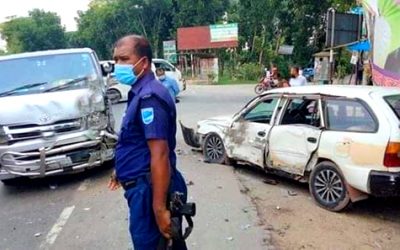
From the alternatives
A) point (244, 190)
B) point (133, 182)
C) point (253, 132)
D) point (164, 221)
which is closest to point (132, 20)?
point (253, 132)

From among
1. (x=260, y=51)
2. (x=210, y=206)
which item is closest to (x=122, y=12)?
(x=260, y=51)

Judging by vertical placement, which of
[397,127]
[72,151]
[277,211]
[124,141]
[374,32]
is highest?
[374,32]

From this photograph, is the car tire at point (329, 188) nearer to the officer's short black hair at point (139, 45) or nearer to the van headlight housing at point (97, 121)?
the van headlight housing at point (97, 121)

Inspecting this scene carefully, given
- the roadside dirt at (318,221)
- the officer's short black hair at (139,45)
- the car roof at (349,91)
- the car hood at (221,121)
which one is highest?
the officer's short black hair at (139,45)

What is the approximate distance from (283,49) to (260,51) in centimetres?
253

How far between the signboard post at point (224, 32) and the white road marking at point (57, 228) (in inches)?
1279

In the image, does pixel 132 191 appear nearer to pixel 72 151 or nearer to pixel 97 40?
pixel 72 151

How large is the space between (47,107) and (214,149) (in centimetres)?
282

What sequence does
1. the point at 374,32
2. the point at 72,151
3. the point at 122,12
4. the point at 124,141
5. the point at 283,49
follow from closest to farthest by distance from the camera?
the point at 124,141
the point at 72,151
the point at 374,32
the point at 283,49
the point at 122,12

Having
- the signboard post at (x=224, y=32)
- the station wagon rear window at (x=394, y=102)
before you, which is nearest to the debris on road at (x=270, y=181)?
the station wagon rear window at (x=394, y=102)

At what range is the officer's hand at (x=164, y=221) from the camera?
2594 millimetres

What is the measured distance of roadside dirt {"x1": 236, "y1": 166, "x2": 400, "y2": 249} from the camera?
468 cm

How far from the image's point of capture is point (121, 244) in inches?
181

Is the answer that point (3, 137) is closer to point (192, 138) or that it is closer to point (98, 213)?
point (98, 213)
